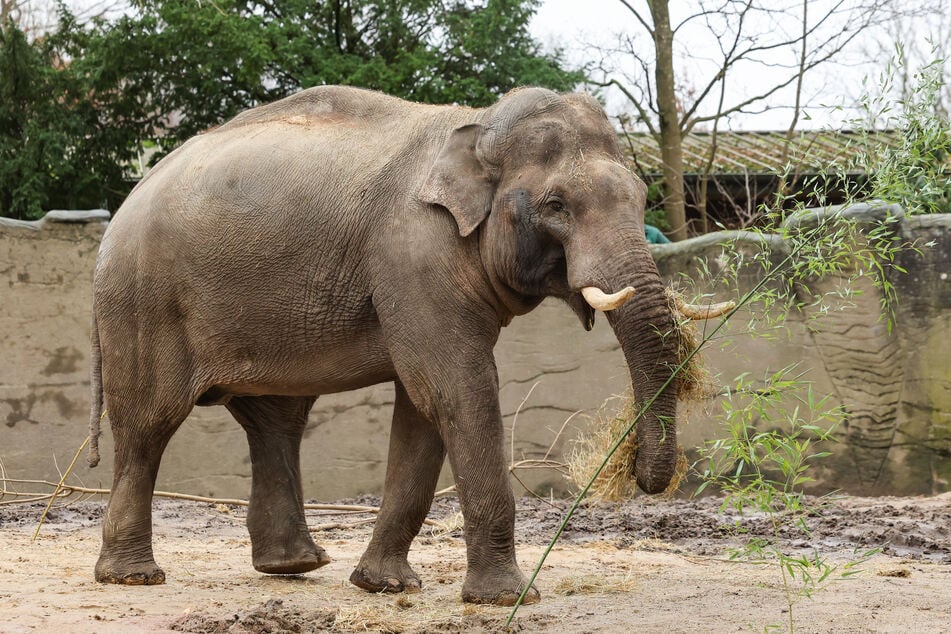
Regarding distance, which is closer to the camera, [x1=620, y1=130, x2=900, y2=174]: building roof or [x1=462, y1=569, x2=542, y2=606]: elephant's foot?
[x1=462, y1=569, x2=542, y2=606]: elephant's foot

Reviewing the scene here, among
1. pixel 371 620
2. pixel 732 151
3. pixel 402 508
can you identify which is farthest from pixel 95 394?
pixel 732 151

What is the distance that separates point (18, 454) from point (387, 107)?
4497 millimetres

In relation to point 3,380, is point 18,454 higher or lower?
lower

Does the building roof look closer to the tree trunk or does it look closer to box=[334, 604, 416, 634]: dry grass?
the tree trunk

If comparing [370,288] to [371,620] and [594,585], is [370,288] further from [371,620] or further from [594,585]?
[594,585]

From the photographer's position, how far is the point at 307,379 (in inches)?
198

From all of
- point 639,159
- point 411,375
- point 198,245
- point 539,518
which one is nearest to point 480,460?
point 411,375

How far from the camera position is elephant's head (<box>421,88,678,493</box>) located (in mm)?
4203

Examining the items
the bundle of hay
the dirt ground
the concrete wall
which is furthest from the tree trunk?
the bundle of hay

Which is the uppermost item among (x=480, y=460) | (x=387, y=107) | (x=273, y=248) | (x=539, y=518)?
(x=387, y=107)

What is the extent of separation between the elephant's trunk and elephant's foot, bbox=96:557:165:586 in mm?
2285

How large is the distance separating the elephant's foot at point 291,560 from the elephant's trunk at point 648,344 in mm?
1848

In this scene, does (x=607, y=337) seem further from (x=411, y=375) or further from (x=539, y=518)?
(x=411, y=375)

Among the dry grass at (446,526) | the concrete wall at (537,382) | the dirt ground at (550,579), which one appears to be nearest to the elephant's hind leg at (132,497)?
the dirt ground at (550,579)
